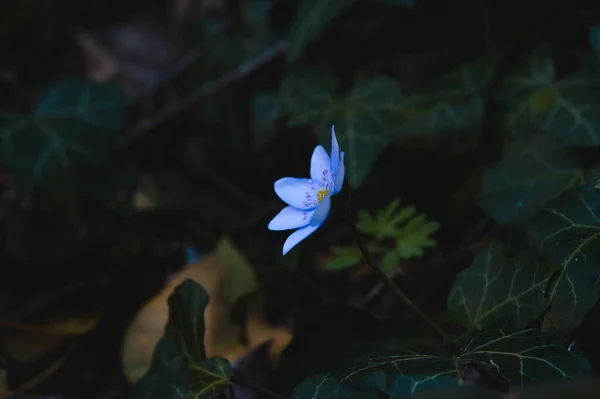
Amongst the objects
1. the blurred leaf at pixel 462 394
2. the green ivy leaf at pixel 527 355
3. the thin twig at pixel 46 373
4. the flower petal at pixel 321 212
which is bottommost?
the green ivy leaf at pixel 527 355

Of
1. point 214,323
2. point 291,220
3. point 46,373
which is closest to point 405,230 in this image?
point 291,220

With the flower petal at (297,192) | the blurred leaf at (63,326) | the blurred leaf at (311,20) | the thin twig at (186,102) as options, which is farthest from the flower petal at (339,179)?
the thin twig at (186,102)

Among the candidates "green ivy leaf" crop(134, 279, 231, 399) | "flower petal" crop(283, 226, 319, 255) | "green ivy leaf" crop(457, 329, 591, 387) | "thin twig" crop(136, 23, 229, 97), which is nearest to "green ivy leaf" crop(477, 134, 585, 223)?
"green ivy leaf" crop(457, 329, 591, 387)

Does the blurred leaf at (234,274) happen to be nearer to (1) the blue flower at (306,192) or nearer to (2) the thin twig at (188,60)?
(1) the blue flower at (306,192)

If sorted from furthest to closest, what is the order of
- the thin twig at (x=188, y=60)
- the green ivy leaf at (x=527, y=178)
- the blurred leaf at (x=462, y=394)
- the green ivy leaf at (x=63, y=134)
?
1. the thin twig at (x=188, y=60)
2. the green ivy leaf at (x=63, y=134)
3. the green ivy leaf at (x=527, y=178)
4. the blurred leaf at (x=462, y=394)

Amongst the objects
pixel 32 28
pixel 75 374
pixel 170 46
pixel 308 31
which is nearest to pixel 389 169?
pixel 308 31

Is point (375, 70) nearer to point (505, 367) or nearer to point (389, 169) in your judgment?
point (389, 169)
